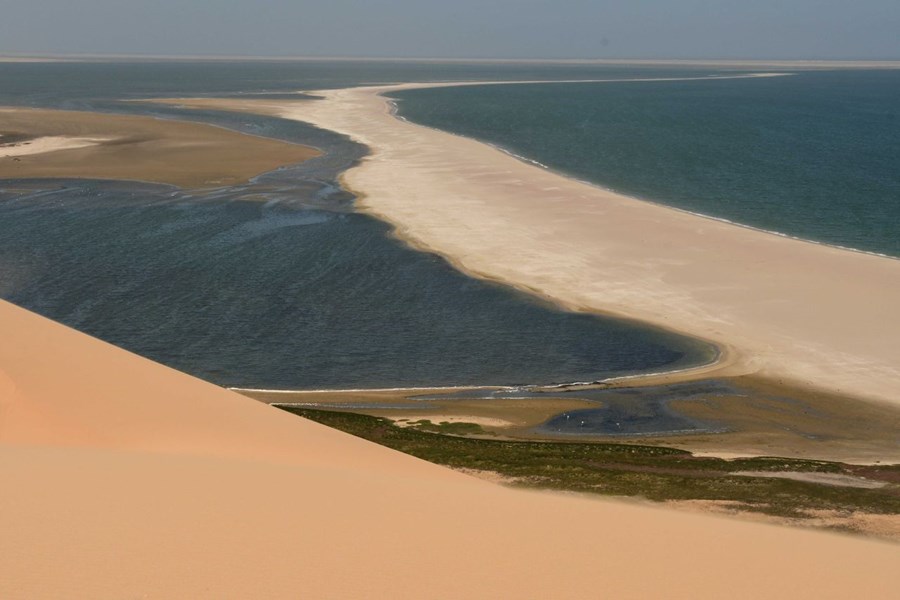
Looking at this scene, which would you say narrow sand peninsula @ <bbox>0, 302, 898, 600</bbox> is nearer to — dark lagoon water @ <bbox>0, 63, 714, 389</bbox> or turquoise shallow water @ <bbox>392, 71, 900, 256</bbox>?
dark lagoon water @ <bbox>0, 63, 714, 389</bbox>

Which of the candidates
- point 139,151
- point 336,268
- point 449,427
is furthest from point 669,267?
point 139,151

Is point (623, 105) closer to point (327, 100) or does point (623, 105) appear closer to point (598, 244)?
point (327, 100)

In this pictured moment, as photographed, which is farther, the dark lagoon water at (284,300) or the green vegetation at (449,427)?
the dark lagoon water at (284,300)

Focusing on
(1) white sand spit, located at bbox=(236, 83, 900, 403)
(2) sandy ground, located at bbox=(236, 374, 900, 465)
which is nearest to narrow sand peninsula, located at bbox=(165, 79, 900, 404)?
(1) white sand spit, located at bbox=(236, 83, 900, 403)

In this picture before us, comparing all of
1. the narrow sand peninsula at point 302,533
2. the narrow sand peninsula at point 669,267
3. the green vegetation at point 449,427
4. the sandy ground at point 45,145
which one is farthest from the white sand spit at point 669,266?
the sandy ground at point 45,145

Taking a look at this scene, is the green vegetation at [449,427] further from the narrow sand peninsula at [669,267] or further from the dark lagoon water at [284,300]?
the narrow sand peninsula at [669,267]

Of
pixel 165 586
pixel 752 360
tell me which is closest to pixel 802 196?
pixel 752 360
